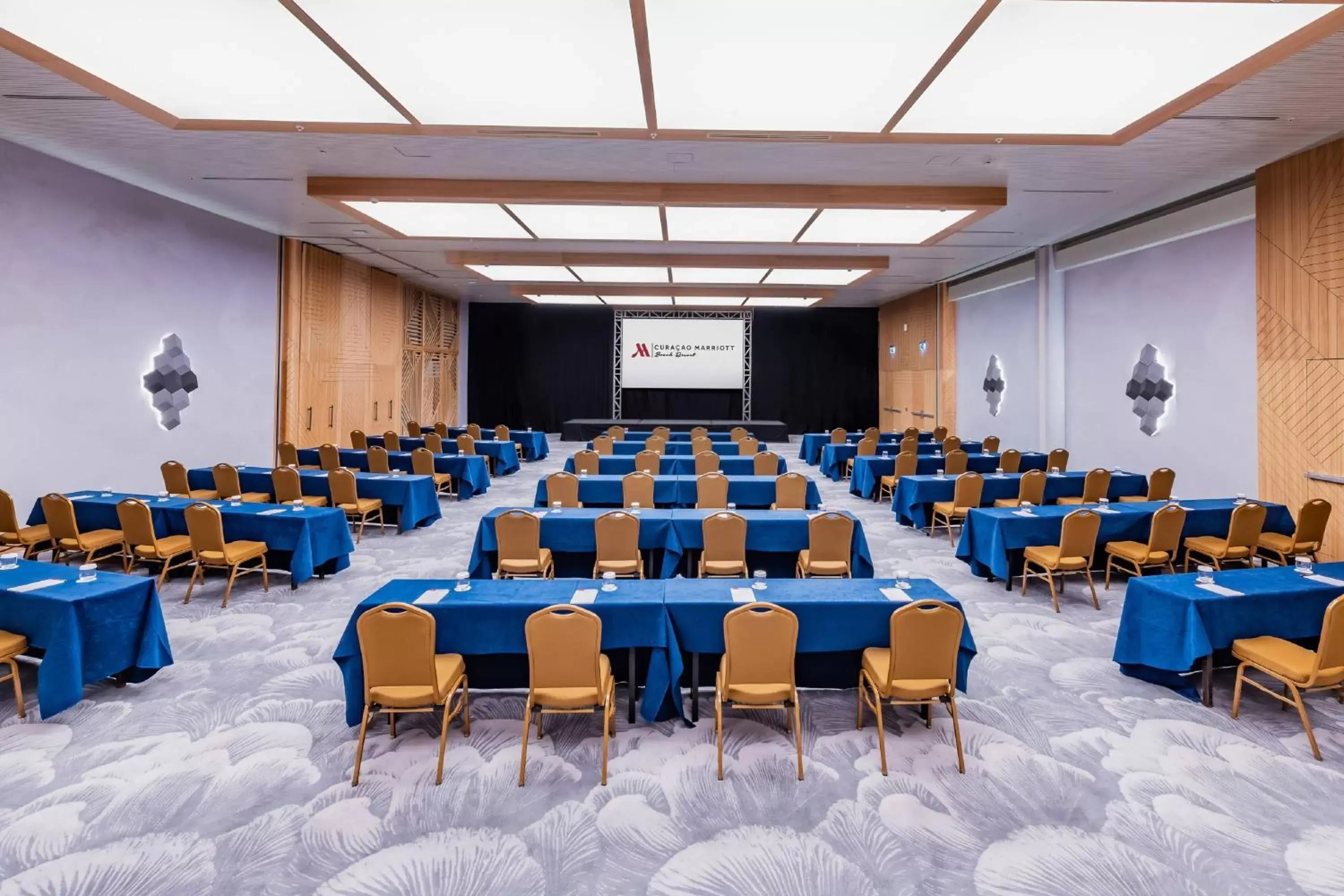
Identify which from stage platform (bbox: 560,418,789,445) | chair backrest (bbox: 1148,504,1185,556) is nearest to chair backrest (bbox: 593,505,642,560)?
chair backrest (bbox: 1148,504,1185,556)

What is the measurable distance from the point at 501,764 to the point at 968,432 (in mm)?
15248

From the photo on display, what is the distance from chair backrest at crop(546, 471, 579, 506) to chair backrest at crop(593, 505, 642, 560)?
2.12m

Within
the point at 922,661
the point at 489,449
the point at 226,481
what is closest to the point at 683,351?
the point at 489,449

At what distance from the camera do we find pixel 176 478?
8367mm

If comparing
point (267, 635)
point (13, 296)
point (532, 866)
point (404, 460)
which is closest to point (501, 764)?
point (532, 866)

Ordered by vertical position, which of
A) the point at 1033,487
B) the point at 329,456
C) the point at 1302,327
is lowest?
the point at 1033,487

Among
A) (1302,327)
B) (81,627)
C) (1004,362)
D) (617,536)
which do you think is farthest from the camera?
(1004,362)

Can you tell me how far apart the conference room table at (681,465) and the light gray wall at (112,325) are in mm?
5767

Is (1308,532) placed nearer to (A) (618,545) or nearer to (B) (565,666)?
(A) (618,545)

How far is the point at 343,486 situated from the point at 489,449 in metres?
5.76

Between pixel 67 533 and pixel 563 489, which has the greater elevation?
pixel 563 489

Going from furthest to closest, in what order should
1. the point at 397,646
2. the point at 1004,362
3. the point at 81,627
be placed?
the point at 1004,362
the point at 81,627
the point at 397,646

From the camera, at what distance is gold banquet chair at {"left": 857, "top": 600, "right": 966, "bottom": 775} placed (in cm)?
347

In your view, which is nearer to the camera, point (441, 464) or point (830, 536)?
point (830, 536)
